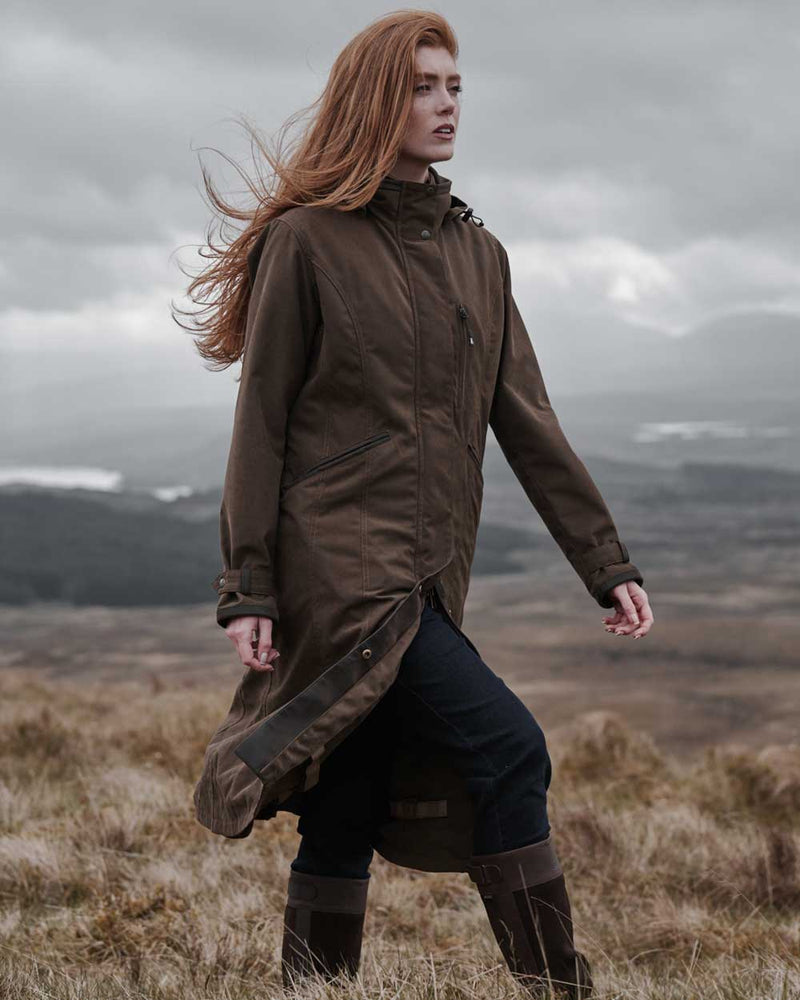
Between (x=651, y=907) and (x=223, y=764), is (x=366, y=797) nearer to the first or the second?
(x=223, y=764)

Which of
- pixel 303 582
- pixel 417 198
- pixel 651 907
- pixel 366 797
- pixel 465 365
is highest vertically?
pixel 417 198

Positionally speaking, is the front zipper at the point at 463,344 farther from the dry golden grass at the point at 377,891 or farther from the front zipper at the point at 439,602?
the dry golden grass at the point at 377,891

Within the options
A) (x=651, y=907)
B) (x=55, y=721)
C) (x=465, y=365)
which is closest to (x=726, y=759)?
(x=651, y=907)

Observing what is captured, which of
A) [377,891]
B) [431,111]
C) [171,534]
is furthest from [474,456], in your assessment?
[171,534]

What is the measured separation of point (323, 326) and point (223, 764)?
0.88 m

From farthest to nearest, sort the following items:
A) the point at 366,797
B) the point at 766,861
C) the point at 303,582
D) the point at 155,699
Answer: the point at 155,699 → the point at 766,861 → the point at 366,797 → the point at 303,582

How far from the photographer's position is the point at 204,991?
2.74 m

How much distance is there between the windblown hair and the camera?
2559mm

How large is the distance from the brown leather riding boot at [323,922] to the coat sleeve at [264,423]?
0.68 m

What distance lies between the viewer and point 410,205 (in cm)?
261

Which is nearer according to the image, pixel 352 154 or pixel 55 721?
pixel 352 154

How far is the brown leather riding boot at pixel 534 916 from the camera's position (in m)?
2.48

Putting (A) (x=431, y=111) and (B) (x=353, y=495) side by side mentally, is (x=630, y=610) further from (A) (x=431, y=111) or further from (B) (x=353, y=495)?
(A) (x=431, y=111)

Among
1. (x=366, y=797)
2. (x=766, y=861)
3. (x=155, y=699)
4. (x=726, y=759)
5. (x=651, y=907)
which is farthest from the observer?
(x=155, y=699)
